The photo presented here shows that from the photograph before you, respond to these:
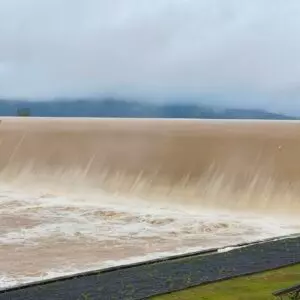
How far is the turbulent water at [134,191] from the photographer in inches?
598

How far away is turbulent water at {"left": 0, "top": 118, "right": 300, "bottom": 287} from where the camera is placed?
1518cm

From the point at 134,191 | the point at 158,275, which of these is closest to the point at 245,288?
the point at 158,275

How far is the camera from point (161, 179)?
87.1ft

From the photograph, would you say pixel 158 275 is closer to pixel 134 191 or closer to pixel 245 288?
pixel 245 288

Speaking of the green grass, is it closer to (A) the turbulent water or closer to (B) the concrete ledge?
(B) the concrete ledge

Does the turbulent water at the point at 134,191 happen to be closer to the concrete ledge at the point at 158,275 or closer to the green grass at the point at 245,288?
the concrete ledge at the point at 158,275

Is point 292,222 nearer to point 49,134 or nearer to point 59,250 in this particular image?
point 59,250

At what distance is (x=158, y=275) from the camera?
37.9 feet

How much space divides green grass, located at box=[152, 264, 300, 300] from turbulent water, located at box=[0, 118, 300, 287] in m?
3.10

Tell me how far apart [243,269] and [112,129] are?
25.5 meters

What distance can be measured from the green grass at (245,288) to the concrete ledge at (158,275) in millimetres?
262

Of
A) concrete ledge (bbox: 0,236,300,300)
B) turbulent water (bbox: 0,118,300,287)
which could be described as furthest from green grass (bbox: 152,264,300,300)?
turbulent water (bbox: 0,118,300,287)

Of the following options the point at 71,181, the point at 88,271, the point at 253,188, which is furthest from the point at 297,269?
the point at 71,181

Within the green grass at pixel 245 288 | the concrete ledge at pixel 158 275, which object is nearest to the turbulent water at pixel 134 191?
the concrete ledge at pixel 158 275
